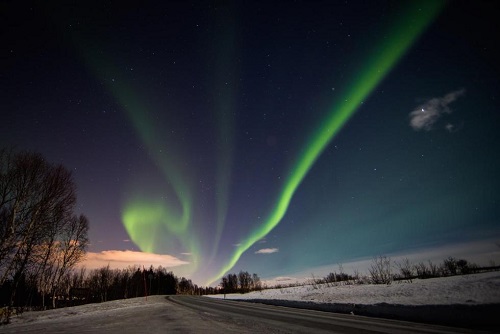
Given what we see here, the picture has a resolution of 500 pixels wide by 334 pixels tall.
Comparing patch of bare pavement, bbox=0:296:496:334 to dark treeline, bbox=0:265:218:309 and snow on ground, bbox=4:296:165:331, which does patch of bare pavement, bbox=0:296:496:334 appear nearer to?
snow on ground, bbox=4:296:165:331

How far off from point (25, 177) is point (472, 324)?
85.7 ft

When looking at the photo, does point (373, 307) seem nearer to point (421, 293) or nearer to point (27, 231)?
point (421, 293)

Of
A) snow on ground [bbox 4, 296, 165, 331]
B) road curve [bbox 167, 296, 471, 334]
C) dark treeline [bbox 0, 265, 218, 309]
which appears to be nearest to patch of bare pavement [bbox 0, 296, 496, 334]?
road curve [bbox 167, 296, 471, 334]

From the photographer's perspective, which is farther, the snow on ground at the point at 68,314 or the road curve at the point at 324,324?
the snow on ground at the point at 68,314

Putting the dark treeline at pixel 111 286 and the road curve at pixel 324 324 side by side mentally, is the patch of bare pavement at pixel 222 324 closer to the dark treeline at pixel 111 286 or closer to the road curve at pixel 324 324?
the road curve at pixel 324 324

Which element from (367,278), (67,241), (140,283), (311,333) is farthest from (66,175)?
(140,283)

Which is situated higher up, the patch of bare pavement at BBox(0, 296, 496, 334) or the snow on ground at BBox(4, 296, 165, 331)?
the patch of bare pavement at BBox(0, 296, 496, 334)

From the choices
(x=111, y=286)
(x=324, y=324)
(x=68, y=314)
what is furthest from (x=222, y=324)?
(x=111, y=286)

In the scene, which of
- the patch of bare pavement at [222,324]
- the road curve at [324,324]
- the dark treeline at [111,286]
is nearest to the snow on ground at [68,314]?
the patch of bare pavement at [222,324]

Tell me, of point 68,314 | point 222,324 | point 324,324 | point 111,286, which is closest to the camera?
point 222,324

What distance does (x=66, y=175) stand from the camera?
66.7ft

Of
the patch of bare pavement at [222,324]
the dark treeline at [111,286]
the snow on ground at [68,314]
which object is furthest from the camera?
the dark treeline at [111,286]

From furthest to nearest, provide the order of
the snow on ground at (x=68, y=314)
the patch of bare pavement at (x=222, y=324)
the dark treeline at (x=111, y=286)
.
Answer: the dark treeline at (x=111, y=286) → the snow on ground at (x=68, y=314) → the patch of bare pavement at (x=222, y=324)

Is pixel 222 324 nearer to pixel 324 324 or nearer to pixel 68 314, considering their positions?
pixel 324 324
